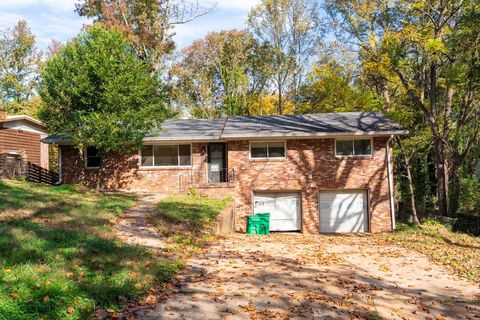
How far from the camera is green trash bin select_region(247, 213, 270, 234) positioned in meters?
18.4

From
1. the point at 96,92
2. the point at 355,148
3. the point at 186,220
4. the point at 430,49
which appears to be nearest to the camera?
the point at 186,220

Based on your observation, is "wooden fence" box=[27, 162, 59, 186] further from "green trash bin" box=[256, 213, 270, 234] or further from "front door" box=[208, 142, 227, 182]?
"green trash bin" box=[256, 213, 270, 234]

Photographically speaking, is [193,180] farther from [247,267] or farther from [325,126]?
[247,267]

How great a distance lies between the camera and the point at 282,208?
20.1 m

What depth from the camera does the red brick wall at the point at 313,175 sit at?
1948 cm

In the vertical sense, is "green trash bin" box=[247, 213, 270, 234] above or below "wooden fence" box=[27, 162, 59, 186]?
below

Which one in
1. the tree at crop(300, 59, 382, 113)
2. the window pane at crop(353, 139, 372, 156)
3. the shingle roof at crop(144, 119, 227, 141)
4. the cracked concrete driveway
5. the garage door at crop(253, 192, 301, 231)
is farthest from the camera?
the tree at crop(300, 59, 382, 113)

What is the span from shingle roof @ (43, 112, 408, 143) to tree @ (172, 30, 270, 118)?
12.7 metres

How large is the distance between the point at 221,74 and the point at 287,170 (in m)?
20.2

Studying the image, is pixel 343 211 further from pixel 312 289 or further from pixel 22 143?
pixel 22 143

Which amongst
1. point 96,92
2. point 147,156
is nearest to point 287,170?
point 147,156

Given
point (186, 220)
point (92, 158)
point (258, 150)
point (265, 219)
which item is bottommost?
point (265, 219)

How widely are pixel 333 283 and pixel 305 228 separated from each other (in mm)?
12212

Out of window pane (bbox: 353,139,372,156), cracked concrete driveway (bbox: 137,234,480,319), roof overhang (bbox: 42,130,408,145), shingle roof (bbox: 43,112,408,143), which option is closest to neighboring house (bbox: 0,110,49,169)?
shingle roof (bbox: 43,112,408,143)
